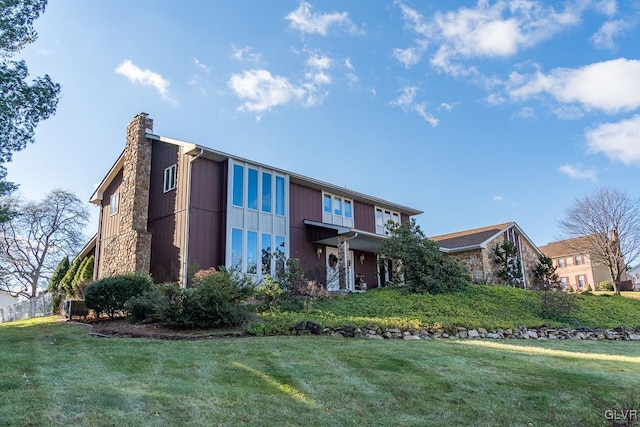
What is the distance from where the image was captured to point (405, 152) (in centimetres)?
1877

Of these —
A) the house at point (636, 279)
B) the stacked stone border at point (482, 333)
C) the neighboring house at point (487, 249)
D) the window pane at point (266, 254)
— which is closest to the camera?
the stacked stone border at point (482, 333)

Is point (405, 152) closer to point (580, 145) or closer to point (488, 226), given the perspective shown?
point (580, 145)

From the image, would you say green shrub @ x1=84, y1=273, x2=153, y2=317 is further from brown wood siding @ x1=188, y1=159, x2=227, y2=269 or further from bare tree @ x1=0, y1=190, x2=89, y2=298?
bare tree @ x1=0, y1=190, x2=89, y2=298

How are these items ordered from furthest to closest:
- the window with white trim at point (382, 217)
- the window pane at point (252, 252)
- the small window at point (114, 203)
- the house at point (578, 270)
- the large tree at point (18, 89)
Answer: the house at point (578, 270) → the window with white trim at point (382, 217) → the small window at point (114, 203) → the window pane at point (252, 252) → the large tree at point (18, 89)

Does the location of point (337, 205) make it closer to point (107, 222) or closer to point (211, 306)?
point (107, 222)

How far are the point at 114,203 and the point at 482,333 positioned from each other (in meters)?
15.9

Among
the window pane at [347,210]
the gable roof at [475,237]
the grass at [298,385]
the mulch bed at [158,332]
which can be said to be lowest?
the grass at [298,385]

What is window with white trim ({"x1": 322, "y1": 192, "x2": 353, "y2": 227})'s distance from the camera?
20.7 metres

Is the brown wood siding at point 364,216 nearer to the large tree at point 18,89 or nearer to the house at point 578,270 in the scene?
the large tree at point 18,89

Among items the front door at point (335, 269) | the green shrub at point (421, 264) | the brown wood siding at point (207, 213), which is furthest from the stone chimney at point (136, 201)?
the green shrub at point (421, 264)

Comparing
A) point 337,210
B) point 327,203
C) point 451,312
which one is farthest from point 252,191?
point 451,312

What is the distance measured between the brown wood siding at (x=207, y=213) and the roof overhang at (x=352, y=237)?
13.4 ft

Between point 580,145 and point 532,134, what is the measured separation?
6.82ft

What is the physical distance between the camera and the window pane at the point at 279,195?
18.1 metres
